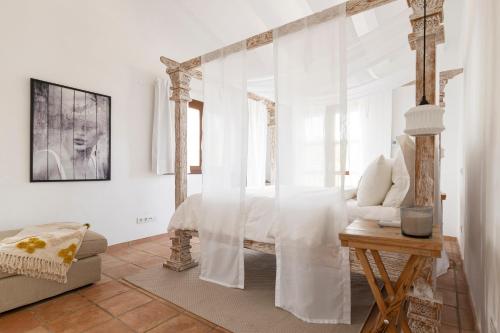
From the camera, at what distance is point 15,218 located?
2.74 meters

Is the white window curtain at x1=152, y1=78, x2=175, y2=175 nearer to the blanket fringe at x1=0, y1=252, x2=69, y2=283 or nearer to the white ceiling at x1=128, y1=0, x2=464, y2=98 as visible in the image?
the white ceiling at x1=128, y1=0, x2=464, y2=98

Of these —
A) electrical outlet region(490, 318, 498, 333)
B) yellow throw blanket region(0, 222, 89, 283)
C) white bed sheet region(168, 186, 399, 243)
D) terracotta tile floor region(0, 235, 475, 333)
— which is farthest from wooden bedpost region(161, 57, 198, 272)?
electrical outlet region(490, 318, 498, 333)

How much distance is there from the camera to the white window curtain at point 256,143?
12.5 ft

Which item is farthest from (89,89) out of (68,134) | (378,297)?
(378,297)

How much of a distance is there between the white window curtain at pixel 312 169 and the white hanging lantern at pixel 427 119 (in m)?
0.46

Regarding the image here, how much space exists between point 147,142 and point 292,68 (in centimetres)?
257

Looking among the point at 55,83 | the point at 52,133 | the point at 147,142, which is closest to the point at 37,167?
the point at 52,133

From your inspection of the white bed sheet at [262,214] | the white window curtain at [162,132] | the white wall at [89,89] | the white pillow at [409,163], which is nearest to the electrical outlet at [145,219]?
the white wall at [89,89]

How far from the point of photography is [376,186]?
209 centimetres

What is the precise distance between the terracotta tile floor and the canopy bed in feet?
1.75

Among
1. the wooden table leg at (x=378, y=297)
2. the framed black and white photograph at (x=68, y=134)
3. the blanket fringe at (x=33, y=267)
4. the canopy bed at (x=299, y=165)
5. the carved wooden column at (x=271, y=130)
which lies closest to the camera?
the wooden table leg at (x=378, y=297)

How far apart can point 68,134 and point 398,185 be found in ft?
10.9

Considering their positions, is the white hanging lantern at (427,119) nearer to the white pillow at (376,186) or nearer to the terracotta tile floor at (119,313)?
the white pillow at (376,186)

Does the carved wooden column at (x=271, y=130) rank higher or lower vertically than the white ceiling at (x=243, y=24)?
lower
